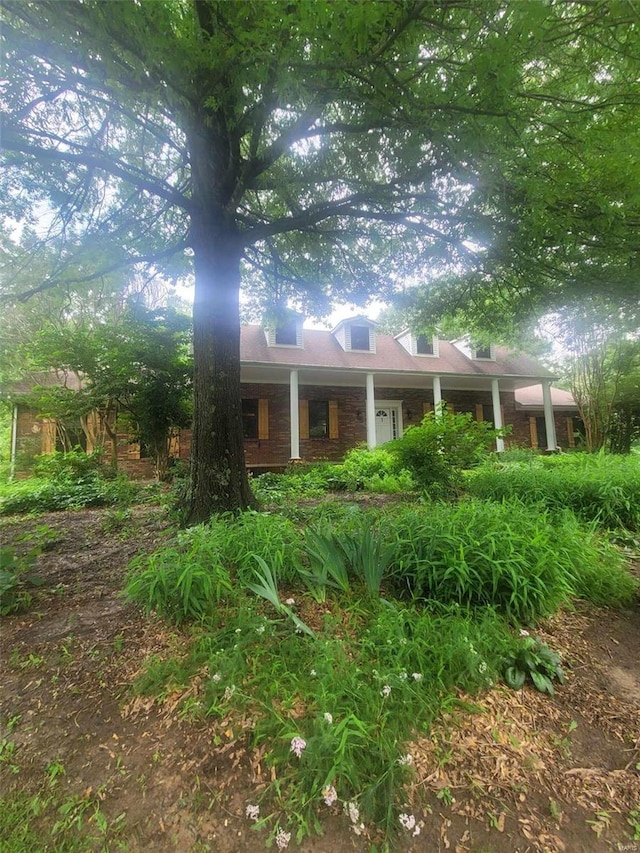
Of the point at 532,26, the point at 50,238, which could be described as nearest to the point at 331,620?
the point at 532,26

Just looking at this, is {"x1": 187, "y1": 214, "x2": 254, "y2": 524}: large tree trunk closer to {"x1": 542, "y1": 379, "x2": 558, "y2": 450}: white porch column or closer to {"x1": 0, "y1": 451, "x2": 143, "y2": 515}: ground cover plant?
{"x1": 0, "y1": 451, "x2": 143, "y2": 515}: ground cover plant

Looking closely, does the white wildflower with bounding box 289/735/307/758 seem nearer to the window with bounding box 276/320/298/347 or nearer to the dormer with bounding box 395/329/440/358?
the window with bounding box 276/320/298/347

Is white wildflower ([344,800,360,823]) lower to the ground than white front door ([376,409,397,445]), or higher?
lower

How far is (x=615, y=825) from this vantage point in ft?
4.09

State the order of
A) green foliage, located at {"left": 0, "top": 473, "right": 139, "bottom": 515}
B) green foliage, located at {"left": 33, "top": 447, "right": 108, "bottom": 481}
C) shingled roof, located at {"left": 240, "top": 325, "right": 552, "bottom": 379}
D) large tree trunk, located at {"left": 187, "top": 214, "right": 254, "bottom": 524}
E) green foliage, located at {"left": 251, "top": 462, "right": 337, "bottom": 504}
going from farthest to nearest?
shingled roof, located at {"left": 240, "top": 325, "right": 552, "bottom": 379}
green foliage, located at {"left": 33, "top": 447, "right": 108, "bottom": 481}
green foliage, located at {"left": 0, "top": 473, "right": 139, "bottom": 515}
green foliage, located at {"left": 251, "top": 462, "right": 337, "bottom": 504}
large tree trunk, located at {"left": 187, "top": 214, "right": 254, "bottom": 524}

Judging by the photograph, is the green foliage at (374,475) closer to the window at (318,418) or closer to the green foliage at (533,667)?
the window at (318,418)

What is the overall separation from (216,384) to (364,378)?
30.4 ft

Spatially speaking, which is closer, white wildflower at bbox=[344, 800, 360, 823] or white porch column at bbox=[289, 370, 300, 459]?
white wildflower at bbox=[344, 800, 360, 823]

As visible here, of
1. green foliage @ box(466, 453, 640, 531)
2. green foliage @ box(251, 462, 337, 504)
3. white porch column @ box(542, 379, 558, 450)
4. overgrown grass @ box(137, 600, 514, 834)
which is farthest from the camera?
white porch column @ box(542, 379, 558, 450)

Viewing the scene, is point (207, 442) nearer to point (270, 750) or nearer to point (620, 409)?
point (270, 750)

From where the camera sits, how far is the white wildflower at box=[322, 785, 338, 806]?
1.23 m

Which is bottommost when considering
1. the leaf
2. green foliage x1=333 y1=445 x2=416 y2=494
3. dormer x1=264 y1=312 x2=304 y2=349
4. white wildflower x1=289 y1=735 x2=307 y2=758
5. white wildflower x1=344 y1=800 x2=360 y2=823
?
white wildflower x1=344 y1=800 x2=360 y2=823

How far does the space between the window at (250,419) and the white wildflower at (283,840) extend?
11.1m

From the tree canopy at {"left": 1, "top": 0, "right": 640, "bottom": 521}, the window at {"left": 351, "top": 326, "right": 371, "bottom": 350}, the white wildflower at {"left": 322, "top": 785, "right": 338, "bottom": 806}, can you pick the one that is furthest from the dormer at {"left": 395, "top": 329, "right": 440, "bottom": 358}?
the white wildflower at {"left": 322, "top": 785, "right": 338, "bottom": 806}
